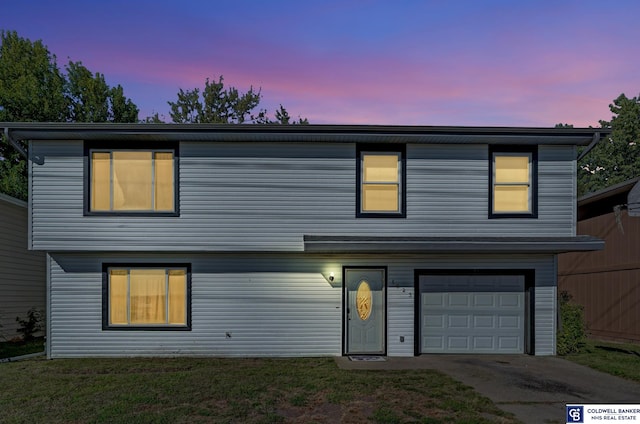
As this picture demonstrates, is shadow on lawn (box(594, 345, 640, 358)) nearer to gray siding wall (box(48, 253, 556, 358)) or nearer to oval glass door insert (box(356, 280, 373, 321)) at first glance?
gray siding wall (box(48, 253, 556, 358))

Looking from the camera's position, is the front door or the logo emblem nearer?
the logo emblem

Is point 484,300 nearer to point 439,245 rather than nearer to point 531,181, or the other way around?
point 439,245

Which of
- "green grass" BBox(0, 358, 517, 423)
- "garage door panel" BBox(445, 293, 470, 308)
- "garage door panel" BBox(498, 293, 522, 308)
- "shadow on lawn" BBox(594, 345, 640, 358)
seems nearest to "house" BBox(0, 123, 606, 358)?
"garage door panel" BBox(445, 293, 470, 308)

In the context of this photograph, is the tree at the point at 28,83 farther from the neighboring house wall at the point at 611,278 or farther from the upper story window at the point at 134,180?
the neighboring house wall at the point at 611,278

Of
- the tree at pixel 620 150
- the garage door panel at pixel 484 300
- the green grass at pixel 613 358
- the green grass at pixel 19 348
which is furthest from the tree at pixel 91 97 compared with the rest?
the tree at pixel 620 150

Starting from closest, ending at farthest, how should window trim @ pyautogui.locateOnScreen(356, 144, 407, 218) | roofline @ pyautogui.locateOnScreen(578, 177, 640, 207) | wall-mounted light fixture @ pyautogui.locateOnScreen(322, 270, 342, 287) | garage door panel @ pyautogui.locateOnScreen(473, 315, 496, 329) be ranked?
window trim @ pyautogui.locateOnScreen(356, 144, 407, 218), wall-mounted light fixture @ pyautogui.locateOnScreen(322, 270, 342, 287), garage door panel @ pyautogui.locateOnScreen(473, 315, 496, 329), roofline @ pyautogui.locateOnScreen(578, 177, 640, 207)

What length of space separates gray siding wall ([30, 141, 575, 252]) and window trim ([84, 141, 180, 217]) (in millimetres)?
121

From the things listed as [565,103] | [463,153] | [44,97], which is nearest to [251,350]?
[463,153]

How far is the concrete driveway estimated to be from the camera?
8.12 metres

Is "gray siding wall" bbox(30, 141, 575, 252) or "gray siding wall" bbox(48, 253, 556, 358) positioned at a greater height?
"gray siding wall" bbox(30, 141, 575, 252)

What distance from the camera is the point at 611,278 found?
645 inches

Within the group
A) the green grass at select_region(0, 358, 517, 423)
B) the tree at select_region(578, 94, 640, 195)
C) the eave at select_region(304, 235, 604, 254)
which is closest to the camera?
the green grass at select_region(0, 358, 517, 423)

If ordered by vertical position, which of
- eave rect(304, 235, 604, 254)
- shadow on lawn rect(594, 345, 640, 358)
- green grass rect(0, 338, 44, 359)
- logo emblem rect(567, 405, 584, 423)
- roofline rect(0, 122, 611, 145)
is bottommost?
green grass rect(0, 338, 44, 359)

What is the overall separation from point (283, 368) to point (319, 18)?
10006 millimetres
